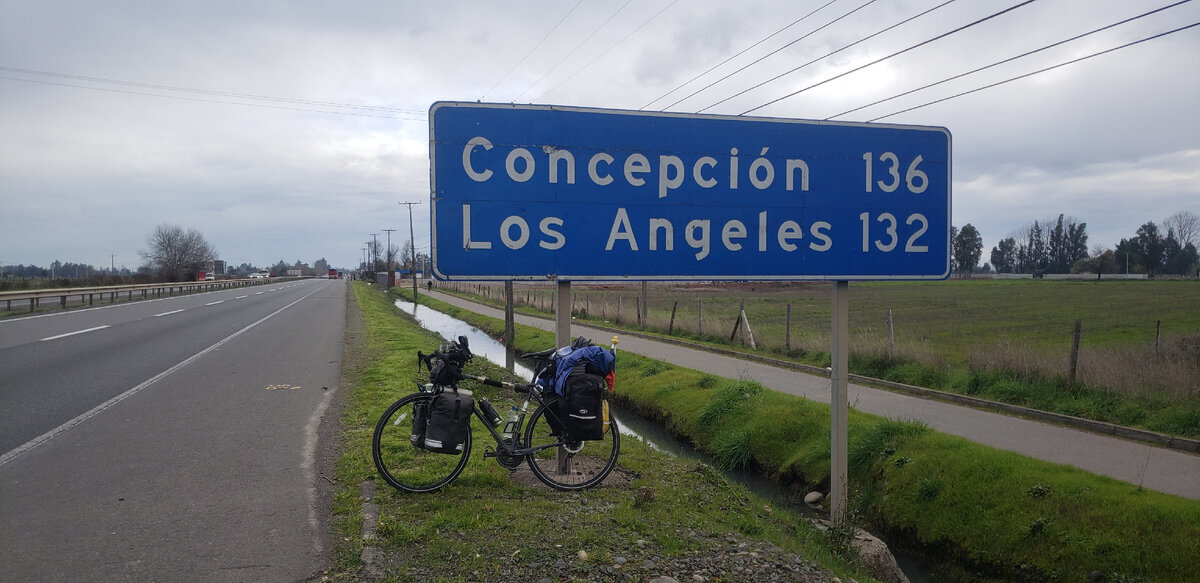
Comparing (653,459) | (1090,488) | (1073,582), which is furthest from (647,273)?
(1090,488)

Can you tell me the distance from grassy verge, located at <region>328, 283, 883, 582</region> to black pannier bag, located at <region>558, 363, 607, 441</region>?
501mm

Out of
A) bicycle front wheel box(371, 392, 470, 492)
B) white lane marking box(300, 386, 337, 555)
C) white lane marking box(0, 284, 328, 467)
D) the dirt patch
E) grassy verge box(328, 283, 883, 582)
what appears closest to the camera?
grassy verge box(328, 283, 883, 582)

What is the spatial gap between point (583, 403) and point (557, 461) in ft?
2.19

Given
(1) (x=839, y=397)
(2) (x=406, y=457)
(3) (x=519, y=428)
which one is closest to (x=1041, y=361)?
(1) (x=839, y=397)

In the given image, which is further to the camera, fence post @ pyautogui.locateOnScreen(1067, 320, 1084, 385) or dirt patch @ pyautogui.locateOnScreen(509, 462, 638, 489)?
fence post @ pyautogui.locateOnScreen(1067, 320, 1084, 385)

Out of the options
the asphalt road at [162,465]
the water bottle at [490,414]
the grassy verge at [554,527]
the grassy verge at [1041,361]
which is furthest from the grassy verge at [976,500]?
the asphalt road at [162,465]

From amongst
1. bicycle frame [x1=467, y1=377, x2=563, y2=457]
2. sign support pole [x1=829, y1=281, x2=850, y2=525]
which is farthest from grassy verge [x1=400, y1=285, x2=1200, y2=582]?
bicycle frame [x1=467, y1=377, x2=563, y2=457]

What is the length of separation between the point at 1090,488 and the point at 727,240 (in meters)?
4.42

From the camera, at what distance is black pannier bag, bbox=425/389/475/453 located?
5051mm

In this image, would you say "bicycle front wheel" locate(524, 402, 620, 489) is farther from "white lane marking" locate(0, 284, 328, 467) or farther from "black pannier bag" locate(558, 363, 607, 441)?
"white lane marking" locate(0, 284, 328, 467)

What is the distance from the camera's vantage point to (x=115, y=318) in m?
21.9

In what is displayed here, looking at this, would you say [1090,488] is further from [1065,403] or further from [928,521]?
[1065,403]

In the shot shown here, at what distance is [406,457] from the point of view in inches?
225

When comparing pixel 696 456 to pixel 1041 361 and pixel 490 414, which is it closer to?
pixel 490 414
